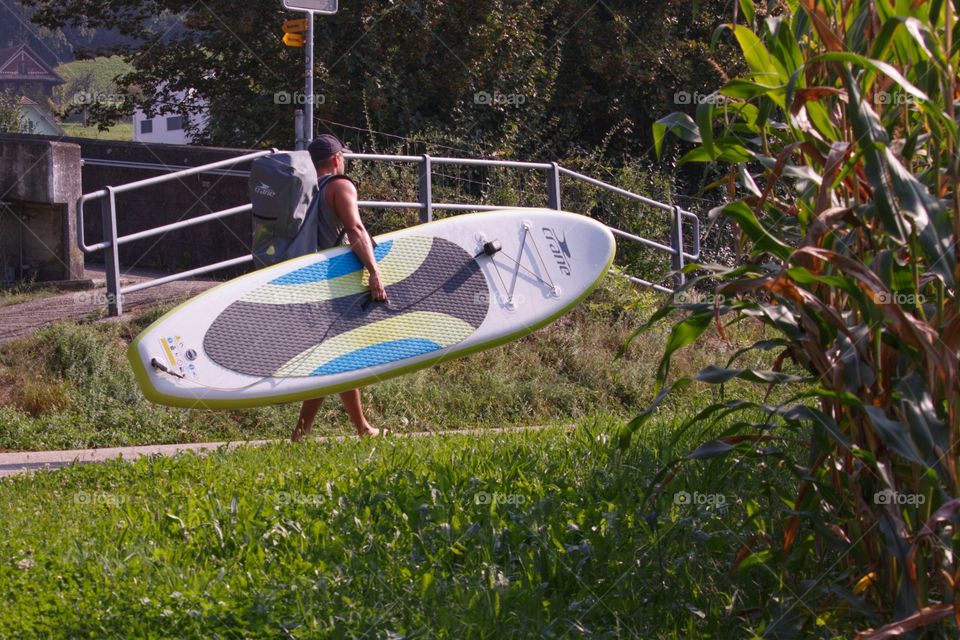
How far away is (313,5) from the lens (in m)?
8.02

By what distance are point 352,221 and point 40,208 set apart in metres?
4.50

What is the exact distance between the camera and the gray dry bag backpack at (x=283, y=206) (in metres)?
6.54

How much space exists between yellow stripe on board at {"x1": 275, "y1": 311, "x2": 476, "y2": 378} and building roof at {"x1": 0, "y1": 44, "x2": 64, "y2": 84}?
40960mm

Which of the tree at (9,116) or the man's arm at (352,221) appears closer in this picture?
the man's arm at (352,221)

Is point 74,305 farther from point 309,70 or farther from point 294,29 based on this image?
point 294,29

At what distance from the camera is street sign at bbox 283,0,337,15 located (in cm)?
788

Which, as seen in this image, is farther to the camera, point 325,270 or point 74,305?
Answer: point 74,305

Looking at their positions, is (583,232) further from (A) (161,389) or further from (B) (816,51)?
(B) (816,51)

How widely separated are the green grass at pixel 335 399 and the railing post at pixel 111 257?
201 mm

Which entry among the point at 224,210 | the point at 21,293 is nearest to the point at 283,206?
the point at 224,210

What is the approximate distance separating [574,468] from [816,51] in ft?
7.07

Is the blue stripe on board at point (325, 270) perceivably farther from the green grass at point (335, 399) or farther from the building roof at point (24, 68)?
the building roof at point (24, 68)

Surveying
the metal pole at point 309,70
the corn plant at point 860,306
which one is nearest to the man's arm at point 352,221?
the metal pole at point 309,70

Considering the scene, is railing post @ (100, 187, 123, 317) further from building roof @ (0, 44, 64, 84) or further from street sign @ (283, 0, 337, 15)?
building roof @ (0, 44, 64, 84)
